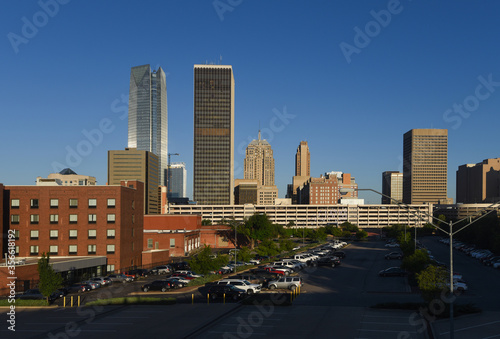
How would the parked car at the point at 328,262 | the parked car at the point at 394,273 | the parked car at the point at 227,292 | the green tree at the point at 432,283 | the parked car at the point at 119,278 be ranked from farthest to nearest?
the parked car at the point at 328,262, the parked car at the point at 394,273, the parked car at the point at 119,278, the parked car at the point at 227,292, the green tree at the point at 432,283

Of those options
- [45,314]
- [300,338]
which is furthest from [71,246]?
[300,338]

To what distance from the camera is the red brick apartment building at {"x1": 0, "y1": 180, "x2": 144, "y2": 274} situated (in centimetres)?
6481

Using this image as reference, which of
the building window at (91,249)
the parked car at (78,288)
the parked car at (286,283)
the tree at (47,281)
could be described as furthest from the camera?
the building window at (91,249)

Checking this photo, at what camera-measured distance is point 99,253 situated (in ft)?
213

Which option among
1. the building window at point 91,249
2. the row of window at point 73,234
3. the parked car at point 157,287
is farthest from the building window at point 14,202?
the parked car at point 157,287

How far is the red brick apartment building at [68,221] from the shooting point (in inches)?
2552

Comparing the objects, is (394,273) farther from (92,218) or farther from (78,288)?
(92,218)

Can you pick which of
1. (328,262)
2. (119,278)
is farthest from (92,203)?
(328,262)

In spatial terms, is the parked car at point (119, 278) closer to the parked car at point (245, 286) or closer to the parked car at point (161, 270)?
the parked car at point (161, 270)

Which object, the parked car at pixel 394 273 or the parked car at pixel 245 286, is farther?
the parked car at pixel 394 273

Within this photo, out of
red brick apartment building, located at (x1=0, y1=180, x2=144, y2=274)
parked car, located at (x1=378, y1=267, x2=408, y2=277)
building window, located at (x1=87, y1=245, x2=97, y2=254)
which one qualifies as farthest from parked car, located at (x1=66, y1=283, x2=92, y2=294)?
parked car, located at (x1=378, y1=267, x2=408, y2=277)

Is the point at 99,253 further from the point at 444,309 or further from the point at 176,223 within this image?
the point at 444,309

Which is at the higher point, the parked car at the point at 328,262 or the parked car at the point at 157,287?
the parked car at the point at 157,287

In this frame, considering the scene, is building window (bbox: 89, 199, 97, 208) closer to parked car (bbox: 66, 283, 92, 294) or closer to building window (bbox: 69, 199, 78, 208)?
building window (bbox: 69, 199, 78, 208)
